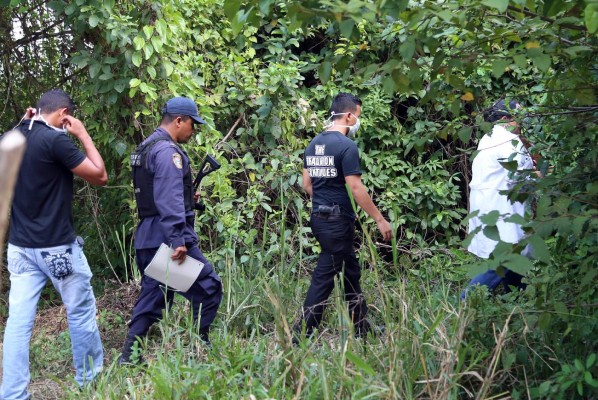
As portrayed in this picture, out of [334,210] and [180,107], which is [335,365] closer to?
[334,210]

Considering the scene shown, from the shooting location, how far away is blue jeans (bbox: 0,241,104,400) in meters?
4.83

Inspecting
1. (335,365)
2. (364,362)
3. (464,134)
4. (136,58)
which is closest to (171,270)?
(335,365)

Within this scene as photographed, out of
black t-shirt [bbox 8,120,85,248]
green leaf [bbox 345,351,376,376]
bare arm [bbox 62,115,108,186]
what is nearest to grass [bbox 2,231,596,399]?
green leaf [bbox 345,351,376,376]

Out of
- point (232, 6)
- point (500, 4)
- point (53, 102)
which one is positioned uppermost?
point (232, 6)

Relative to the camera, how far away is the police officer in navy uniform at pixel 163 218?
525cm

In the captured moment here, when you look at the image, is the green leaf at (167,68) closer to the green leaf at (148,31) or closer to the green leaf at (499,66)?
the green leaf at (148,31)

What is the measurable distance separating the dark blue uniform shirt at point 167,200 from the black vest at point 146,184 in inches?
1.5

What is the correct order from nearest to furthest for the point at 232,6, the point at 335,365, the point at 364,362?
the point at 232,6 < the point at 364,362 < the point at 335,365

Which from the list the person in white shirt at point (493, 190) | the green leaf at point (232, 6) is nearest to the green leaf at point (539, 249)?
the green leaf at point (232, 6)

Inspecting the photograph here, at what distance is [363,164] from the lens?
26.2ft

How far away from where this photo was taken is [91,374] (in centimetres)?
494

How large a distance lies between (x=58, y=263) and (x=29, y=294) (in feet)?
0.86

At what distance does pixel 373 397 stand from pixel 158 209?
200 cm

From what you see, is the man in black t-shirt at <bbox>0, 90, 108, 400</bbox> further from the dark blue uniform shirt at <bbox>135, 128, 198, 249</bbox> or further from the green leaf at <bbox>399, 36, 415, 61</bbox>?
the green leaf at <bbox>399, 36, 415, 61</bbox>
